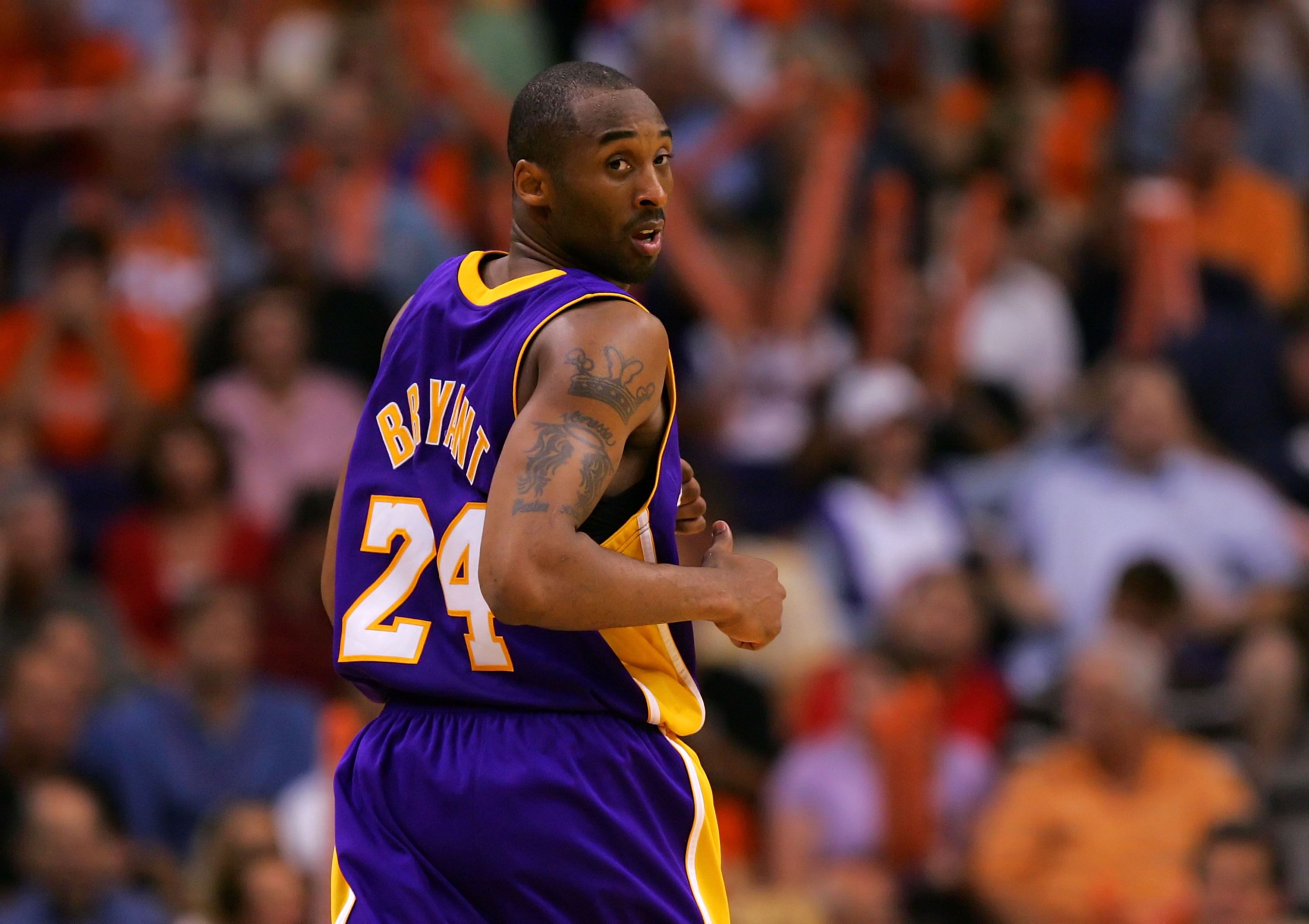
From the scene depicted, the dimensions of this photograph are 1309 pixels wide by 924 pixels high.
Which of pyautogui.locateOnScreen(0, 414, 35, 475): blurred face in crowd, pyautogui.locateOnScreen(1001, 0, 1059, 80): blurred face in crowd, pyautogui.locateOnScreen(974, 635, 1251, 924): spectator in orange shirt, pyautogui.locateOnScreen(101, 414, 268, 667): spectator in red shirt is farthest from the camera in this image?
pyautogui.locateOnScreen(1001, 0, 1059, 80): blurred face in crowd

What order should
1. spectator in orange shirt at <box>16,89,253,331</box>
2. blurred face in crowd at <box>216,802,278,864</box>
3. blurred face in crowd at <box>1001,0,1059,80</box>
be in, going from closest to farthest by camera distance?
blurred face in crowd at <box>216,802,278,864</box> → spectator in orange shirt at <box>16,89,253,331</box> → blurred face in crowd at <box>1001,0,1059,80</box>

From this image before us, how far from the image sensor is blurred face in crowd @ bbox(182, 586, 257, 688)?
7777mm

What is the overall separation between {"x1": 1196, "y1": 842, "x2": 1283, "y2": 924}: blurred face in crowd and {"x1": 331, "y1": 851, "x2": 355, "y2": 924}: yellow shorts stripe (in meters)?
4.13

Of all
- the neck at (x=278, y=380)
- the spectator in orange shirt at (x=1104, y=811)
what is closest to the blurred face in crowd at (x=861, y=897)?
the spectator in orange shirt at (x=1104, y=811)

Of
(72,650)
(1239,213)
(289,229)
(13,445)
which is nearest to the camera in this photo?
(72,650)

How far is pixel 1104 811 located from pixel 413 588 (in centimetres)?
484

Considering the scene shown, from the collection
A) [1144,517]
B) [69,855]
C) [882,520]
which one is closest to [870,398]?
[882,520]

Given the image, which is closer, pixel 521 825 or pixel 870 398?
pixel 521 825

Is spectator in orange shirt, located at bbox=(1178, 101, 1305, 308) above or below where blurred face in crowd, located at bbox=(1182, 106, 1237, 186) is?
below

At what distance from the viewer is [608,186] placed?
3521mm

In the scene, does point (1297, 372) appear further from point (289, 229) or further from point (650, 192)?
point (650, 192)

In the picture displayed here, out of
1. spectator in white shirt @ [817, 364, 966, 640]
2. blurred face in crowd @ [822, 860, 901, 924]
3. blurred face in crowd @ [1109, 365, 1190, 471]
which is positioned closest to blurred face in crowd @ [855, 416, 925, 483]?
spectator in white shirt @ [817, 364, 966, 640]

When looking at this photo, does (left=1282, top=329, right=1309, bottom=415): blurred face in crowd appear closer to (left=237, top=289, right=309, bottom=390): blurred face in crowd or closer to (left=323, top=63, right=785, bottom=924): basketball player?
(left=237, top=289, right=309, bottom=390): blurred face in crowd

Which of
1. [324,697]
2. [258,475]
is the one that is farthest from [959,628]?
[258,475]
